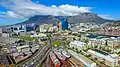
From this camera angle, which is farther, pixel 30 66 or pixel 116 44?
pixel 116 44

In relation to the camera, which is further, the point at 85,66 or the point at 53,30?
the point at 53,30

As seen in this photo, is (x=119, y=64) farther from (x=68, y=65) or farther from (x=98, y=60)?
(x=68, y=65)

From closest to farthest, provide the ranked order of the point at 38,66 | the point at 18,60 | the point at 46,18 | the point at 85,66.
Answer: the point at 85,66
the point at 38,66
the point at 18,60
the point at 46,18

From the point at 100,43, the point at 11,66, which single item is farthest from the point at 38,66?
the point at 100,43

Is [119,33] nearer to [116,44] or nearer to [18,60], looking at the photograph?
[116,44]

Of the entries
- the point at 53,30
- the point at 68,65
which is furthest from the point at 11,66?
the point at 53,30

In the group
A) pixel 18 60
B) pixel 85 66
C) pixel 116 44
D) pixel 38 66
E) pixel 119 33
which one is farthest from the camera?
pixel 119 33

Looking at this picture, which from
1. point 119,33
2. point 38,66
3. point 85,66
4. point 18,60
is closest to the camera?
point 85,66

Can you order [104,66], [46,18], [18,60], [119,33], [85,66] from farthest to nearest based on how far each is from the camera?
[46,18] → [119,33] → [18,60] → [104,66] → [85,66]
